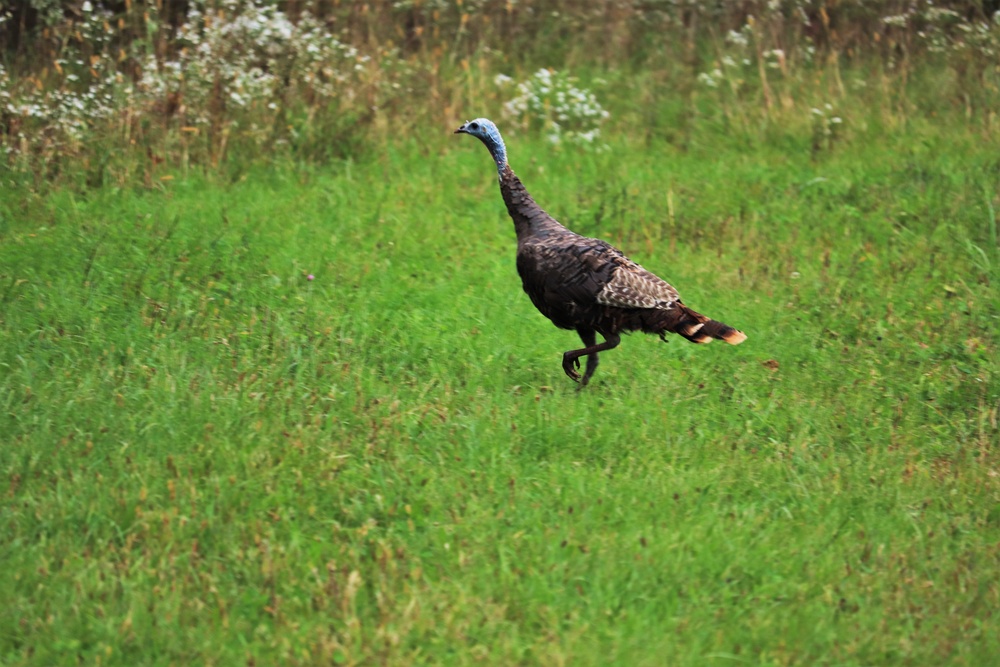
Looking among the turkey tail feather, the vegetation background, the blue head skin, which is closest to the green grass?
the vegetation background

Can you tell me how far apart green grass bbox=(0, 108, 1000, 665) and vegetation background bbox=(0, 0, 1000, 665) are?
2cm

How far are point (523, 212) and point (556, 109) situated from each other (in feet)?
12.0

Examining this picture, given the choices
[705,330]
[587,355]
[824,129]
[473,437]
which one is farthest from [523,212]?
[824,129]

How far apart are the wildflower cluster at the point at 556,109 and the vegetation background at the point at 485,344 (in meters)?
0.06

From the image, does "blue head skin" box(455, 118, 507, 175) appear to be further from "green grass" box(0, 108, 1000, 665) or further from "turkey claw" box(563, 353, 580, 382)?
"turkey claw" box(563, 353, 580, 382)

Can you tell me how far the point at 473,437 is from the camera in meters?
4.91

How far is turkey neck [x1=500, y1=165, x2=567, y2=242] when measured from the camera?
19.8 feet

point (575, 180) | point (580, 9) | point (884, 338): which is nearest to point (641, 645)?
→ point (884, 338)

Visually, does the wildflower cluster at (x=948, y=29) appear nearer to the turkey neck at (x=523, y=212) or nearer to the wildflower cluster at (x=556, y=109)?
the wildflower cluster at (x=556, y=109)

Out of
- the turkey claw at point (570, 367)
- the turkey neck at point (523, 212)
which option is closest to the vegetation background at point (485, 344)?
the turkey claw at point (570, 367)

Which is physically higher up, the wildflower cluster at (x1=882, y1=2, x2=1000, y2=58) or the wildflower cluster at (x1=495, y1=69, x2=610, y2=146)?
the wildflower cluster at (x1=882, y1=2, x2=1000, y2=58)

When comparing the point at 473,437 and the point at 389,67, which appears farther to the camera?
the point at 389,67

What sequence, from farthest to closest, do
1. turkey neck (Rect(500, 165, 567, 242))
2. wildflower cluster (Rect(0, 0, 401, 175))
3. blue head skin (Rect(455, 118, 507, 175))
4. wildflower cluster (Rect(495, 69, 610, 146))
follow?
wildflower cluster (Rect(495, 69, 610, 146)) → wildflower cluster (Rect(0, 0, 401, 175)) → blue head skin (Rect(455, 118, 507, 175)) → turkey neck (Rect(500, 165, 567, 242))

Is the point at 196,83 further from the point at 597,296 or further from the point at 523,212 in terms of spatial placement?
the point at 597,296
